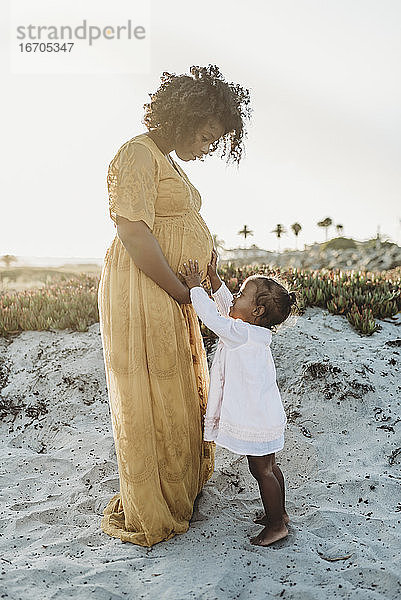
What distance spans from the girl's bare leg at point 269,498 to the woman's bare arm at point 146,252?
1094 millimetres

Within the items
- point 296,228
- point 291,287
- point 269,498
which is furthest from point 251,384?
point 296,228

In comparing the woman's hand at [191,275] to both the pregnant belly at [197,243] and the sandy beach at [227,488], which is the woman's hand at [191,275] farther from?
the sandy beach at [227,488]

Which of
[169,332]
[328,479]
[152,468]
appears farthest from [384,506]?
[169,332]

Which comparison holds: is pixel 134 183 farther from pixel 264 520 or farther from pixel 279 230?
pixel 279 230

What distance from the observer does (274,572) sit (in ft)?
10.4

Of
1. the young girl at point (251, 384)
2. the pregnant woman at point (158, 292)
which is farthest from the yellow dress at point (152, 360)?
the young girl at point (251, 384)

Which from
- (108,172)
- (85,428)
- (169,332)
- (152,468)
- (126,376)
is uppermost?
(108,172)

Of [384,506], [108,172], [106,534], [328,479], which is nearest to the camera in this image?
[108,172]

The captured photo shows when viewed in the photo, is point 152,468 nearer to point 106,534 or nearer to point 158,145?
point 106,534

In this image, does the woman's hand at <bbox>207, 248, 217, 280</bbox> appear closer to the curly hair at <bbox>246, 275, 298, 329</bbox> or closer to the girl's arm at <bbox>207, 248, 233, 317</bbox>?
the girl's arm at <bbox>207, 248, 233, 317</bbox>

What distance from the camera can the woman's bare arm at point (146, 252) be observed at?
325cm

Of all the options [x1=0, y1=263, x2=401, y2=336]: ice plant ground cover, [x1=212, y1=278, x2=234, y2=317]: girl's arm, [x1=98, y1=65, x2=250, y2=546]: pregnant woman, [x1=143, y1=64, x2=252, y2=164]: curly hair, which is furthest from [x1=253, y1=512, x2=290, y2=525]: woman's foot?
[x1=0, y1=263, x2=401, y2=336]: ice plant ground cover

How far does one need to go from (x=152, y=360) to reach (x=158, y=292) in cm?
39

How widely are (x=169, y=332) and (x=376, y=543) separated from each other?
1707mm
